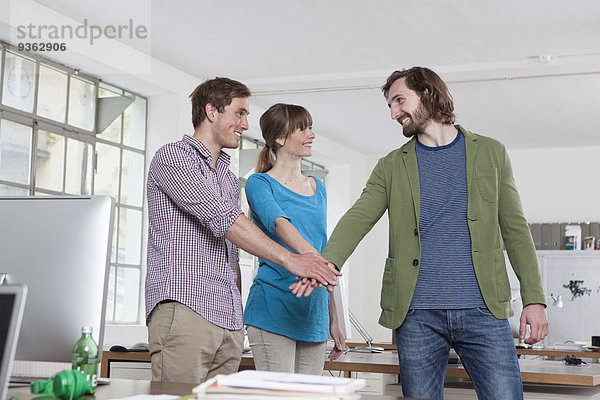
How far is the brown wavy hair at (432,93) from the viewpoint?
2291 mm

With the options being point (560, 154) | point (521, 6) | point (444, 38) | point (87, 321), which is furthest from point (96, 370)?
point (560, 154)

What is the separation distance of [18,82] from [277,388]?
499 centimetres

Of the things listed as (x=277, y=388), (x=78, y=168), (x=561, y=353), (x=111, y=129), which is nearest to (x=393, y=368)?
(x=277, y=388)

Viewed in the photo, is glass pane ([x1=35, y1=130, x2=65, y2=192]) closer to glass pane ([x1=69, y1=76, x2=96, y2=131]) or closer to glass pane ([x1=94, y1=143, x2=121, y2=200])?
glass pane ([x1=69, y1=76, x2=96, y2=131])

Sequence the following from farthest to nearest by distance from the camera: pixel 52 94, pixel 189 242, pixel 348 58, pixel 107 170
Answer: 1. pixel 107 170
2. pixel 348 58
3. pixel 52 94
4. pixel 189 242

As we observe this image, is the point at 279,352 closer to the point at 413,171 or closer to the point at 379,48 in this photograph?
the point at 413,171

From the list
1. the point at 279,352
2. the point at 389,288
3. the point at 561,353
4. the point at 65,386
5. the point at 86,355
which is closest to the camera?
the point at 65,386

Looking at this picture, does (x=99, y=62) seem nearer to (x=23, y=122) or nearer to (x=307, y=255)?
(x=23, y=122)

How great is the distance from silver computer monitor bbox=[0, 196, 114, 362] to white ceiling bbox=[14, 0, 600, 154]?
375 cm

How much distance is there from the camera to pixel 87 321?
158 cm

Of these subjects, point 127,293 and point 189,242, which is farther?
point 127,293

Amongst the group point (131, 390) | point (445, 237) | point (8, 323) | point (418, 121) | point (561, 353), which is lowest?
point (561, 353)

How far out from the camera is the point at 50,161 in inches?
234

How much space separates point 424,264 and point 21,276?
1.14 metres
